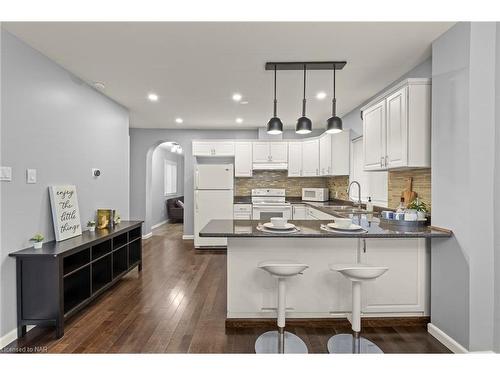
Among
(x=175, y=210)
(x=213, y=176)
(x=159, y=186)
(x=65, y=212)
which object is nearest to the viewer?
(x=65, y=212)

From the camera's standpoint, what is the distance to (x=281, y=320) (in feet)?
7.32

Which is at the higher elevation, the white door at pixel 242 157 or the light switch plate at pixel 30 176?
the white door at pixel 242 157

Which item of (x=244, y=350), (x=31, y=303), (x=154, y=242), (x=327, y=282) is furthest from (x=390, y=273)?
(x=154, y=242)

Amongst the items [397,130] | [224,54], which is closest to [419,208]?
[397,130]

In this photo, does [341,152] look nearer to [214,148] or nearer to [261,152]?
[261,152]

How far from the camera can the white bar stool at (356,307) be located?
2.13 m

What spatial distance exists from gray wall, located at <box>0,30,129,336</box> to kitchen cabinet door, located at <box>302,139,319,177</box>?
3.82 metres

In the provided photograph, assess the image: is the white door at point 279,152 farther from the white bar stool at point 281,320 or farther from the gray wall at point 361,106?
the white bar stool at point 281,320

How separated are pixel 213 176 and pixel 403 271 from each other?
12.7 feet

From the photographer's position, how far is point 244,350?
7.30ft

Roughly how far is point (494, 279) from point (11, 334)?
3.90 metres

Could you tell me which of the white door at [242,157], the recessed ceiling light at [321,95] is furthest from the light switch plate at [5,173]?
the white door at [242,157]

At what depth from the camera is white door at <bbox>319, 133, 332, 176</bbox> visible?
5.14 meters
